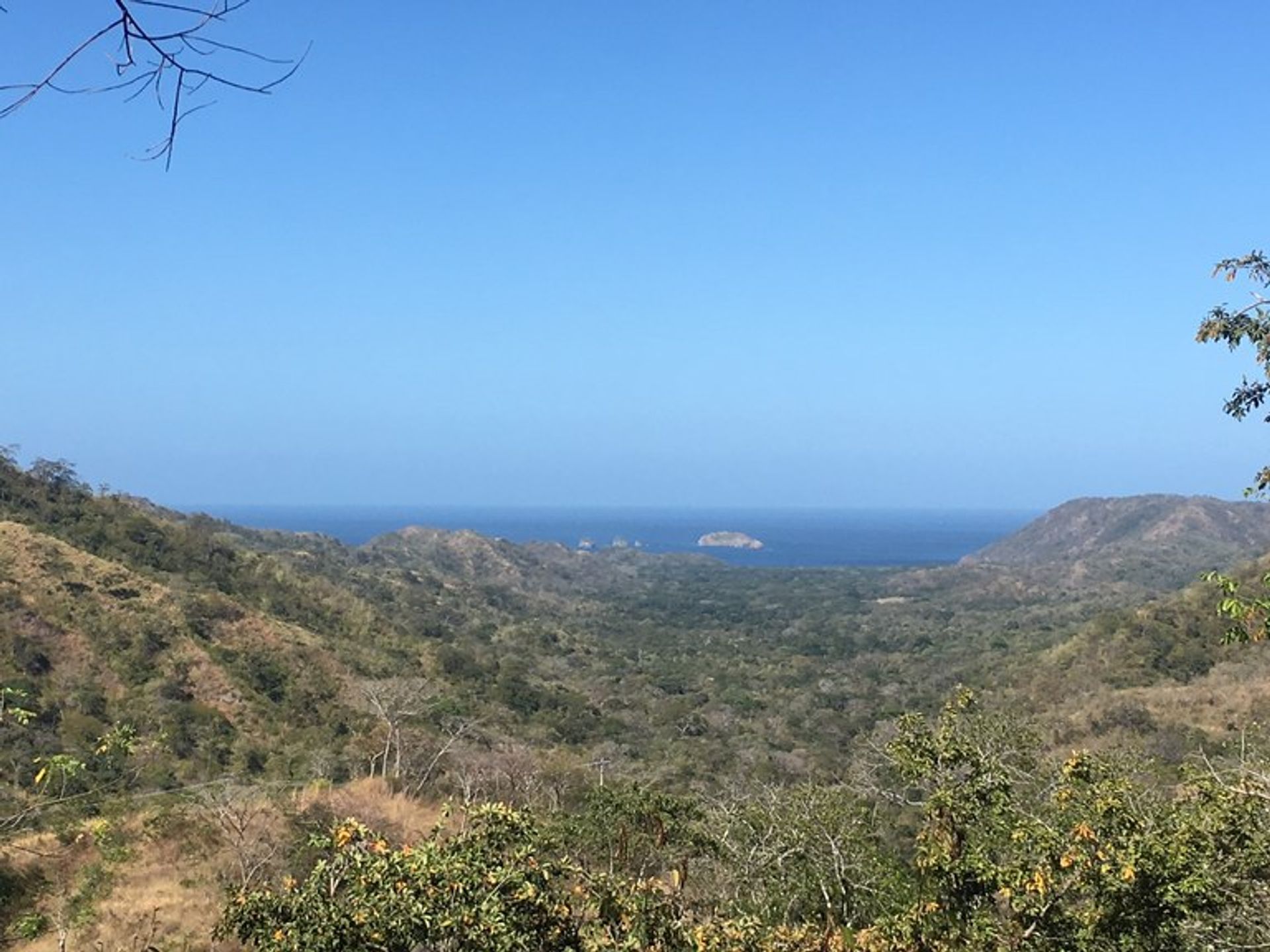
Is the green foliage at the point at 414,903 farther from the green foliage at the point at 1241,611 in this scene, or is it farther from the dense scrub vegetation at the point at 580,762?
the green foliage at the point at 1241,611

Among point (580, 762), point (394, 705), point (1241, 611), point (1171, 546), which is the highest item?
point (1241, 611)

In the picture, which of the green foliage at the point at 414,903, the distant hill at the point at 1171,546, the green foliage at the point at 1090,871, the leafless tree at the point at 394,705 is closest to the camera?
the green foliage at the point at 414,903

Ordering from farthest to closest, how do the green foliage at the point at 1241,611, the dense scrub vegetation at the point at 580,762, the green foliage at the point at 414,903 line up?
1. the dense scrub vegetation at the point at 580,762
2. the green foliage at the point at 1241,611
3. the green foliage at the point at 414,903

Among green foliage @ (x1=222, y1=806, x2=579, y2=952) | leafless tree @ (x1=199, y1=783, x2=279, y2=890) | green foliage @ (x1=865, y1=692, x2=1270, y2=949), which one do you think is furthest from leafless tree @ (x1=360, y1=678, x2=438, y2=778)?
green foliage @ (x1=222, y1=806, x2=579, y2=952)

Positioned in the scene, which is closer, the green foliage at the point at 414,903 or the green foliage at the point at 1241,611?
the green foliage at the point at 414,903

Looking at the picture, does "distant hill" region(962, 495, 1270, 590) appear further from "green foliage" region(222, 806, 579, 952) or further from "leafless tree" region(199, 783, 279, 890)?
"green foliage" region(222, 806, 579, 952)

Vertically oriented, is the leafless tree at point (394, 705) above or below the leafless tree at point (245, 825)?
below

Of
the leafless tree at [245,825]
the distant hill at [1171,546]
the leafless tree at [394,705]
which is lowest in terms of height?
the leafless tree at [394,705]

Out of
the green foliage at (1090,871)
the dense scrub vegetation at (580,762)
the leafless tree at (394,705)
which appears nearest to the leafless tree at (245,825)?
the dense scrub vegetation at (580,762)

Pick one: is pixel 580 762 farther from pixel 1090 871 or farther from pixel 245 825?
pixel 1090 871

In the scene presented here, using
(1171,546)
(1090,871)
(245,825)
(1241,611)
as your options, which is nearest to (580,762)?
(245,825)

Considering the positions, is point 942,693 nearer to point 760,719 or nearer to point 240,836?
point 760,719
